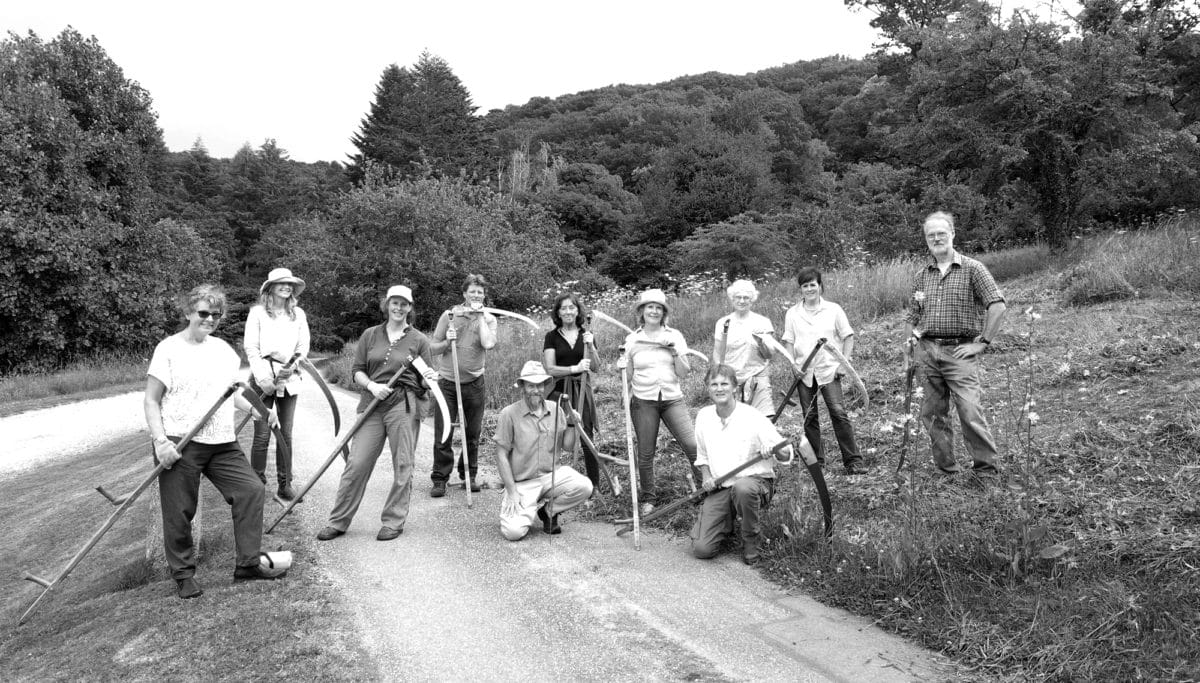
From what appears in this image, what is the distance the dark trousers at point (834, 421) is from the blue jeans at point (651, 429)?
103 centimetres

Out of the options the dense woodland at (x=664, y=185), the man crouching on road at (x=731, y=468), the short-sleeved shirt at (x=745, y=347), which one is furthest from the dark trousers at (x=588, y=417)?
the dense woodland at (x=664, y=185)

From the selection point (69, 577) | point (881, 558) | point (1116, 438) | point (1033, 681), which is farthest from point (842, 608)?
point (69, 577)

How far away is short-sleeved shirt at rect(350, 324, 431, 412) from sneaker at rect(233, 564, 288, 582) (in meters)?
1.62

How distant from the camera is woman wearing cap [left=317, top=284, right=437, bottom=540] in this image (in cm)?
645

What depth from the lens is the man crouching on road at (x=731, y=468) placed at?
5688 mm

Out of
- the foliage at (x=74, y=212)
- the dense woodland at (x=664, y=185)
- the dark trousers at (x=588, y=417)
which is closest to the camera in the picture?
the dark trousers at (x=588, y=417)

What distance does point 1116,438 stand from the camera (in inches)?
231

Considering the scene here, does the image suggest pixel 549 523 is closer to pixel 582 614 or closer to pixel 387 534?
pixel 387 534

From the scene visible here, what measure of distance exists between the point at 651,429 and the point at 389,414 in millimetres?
2258

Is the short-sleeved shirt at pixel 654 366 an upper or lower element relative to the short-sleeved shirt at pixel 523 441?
upper

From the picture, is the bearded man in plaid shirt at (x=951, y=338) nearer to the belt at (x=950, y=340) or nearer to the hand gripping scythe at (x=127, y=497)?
the belt at (x=950, y=340)

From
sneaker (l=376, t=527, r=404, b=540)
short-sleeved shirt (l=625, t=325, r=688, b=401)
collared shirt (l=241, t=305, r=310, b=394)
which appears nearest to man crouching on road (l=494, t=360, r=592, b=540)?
short-sleeved shirt (l=625, t=325, r=688, b=401)

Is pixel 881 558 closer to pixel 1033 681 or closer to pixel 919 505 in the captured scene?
pixel 919 505

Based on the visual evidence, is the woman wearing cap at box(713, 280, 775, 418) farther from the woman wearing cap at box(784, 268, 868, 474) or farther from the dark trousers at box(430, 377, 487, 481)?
the dark trousers at box(430, 377, 487, 481)
